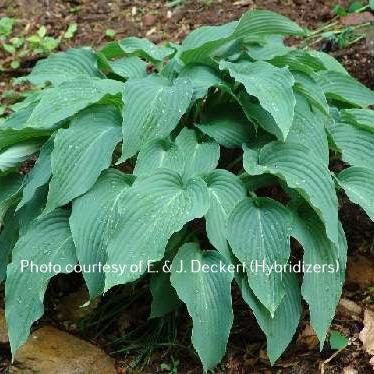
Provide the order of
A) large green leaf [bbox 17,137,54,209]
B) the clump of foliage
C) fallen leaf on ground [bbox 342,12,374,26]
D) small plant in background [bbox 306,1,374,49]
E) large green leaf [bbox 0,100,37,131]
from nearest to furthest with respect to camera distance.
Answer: large green leaf [bbox 17,137,54,209] < large green leaf [bbox 0,100,37,131] < small plant in background [bbox 306,1,374,49] < fallen leaf on ground [bbox 342,12,374,26] < the clump of foliage

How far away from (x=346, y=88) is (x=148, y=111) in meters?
1.14

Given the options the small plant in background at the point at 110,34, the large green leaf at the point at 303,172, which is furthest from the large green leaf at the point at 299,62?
the small plant in background at the point at 110,34

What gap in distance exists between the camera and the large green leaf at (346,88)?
337cm

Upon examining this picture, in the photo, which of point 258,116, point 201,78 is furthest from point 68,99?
point 258,116

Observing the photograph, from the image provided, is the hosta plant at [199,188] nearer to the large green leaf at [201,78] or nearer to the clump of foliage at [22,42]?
the large green leaf at [201,78]

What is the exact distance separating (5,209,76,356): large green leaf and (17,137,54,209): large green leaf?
0.41ft

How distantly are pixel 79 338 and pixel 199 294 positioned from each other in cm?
78

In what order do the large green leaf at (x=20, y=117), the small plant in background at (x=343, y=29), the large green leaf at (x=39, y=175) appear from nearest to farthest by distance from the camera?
the large green leaf at (x=39, y=175)
the large green leaf at (x=20, y=117)
the small plant in background at (x=343, y=29)

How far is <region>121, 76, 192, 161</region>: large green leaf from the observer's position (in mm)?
2840

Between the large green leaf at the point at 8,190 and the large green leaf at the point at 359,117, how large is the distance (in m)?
1.56

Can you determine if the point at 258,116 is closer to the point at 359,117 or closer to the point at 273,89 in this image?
the point at 273,89

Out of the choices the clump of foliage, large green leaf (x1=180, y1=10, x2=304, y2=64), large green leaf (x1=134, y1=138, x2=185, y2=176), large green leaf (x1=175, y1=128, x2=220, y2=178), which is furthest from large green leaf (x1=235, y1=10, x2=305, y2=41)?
the clump of foliage

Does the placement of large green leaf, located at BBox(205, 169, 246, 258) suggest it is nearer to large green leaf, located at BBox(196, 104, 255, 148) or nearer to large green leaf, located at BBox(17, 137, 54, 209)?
large green leaf, located at BBox(196, 104, 255, 148)

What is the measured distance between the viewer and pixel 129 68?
344cm
